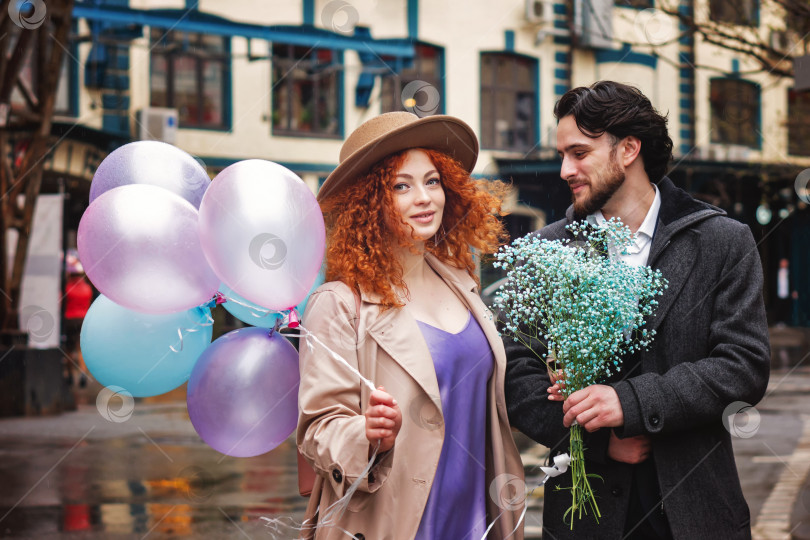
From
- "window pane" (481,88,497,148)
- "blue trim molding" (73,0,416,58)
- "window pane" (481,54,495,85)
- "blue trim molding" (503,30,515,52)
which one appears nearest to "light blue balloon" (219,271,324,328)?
"blue trim molding" (73,0,416,58)

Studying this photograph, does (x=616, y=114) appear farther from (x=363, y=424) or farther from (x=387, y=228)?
(x=363, y=424)

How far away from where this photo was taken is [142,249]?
2.51 metres

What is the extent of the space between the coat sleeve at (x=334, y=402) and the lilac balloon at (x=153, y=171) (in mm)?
633

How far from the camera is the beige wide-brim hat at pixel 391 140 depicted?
8.73 feet

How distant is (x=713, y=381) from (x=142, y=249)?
5.34 feet

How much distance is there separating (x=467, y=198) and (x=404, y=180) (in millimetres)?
273

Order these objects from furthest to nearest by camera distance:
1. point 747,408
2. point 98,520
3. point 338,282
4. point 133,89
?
point 133,89, point 98,520, point 338,282, point 747,408

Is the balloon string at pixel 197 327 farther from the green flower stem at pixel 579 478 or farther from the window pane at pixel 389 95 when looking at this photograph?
the window pane at pixel 389 95

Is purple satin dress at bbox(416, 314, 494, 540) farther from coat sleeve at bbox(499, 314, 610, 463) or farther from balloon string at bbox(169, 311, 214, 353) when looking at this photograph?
balloon string at bbox(169, 311, 214, 353)

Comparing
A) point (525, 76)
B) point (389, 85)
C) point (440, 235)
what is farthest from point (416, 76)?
point (440, 235)

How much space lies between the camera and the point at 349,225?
2727 millimetres

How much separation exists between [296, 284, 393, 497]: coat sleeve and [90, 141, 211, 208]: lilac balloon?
63cm

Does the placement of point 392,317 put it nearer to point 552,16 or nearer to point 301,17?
point 301,17

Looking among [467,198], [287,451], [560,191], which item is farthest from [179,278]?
[560,191]
